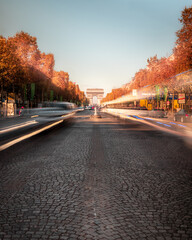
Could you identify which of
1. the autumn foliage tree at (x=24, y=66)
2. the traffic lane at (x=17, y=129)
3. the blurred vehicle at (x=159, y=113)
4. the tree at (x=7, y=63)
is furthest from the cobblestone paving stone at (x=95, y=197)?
the autumn foliage tree at (x=24, y=66)

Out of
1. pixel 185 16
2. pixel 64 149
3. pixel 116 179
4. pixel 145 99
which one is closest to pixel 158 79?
pixel 145 99

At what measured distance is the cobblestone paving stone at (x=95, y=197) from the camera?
9.45ft

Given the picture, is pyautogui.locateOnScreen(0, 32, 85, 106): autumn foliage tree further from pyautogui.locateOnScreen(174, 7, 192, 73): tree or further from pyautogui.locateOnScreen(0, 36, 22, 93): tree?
pyautogui.locateOnScreen(174, 7, 192, 73): tree

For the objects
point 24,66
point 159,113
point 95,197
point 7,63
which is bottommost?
point 95,197

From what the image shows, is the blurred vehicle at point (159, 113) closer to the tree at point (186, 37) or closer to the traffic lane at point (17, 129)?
the tree at point (186, 37)

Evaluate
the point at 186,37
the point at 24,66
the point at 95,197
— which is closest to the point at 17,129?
the point at 95,197

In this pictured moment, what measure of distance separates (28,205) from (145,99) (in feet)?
176

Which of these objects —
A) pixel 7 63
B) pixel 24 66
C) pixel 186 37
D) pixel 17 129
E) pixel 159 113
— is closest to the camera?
pixel 17 129

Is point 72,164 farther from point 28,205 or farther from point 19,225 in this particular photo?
point 19,225

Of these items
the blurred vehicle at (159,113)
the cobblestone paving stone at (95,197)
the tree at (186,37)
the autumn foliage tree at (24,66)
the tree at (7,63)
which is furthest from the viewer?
the autumn foliage tree at (24,66)

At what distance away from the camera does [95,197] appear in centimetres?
393

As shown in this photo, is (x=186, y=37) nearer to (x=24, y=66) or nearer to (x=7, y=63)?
(x=7, y=63)

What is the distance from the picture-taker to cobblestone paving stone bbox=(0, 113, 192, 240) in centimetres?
288

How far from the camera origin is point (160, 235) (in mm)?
2770
